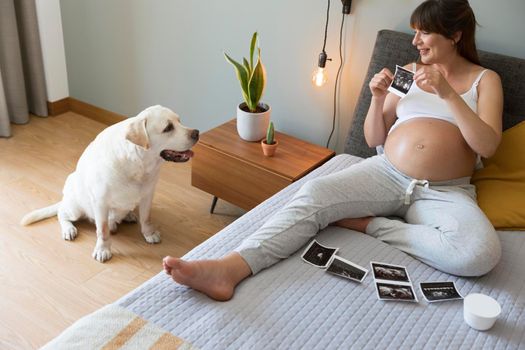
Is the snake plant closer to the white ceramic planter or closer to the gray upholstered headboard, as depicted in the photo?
the white ceramic planter

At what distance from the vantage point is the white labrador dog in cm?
196

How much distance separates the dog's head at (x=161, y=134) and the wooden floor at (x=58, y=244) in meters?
0.51

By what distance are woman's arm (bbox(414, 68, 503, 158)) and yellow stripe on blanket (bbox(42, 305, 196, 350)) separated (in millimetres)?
1119

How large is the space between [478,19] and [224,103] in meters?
1.35

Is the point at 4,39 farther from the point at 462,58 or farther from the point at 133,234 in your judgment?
the point at 462,58

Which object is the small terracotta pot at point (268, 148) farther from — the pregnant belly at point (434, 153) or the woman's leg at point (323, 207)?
the pregnant belly at point (434, 153)

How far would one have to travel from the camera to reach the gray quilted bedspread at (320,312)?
4.25ft

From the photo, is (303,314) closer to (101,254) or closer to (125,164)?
(125,164)

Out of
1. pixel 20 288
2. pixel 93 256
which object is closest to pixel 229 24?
pixel 93 256

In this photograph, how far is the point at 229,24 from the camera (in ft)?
8.71

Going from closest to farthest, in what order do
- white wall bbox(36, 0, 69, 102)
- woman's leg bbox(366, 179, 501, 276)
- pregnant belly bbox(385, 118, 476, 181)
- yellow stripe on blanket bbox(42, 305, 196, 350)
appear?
1. yellow stripe on blanket bbox(42, 305, 196, 350)
2. woman's leg bbox(366, 179, 501, 276)
3. pregnant belly bbox(385, 118, 476, 181)
4. white wall bbox(36, 0, 69, 102)

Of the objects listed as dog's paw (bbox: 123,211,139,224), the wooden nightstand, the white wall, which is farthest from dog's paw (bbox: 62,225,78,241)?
the white wall

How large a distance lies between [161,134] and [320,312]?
95 centimetres

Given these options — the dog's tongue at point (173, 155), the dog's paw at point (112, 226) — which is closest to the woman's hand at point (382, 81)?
the dog's tongue at point (173, 155)
